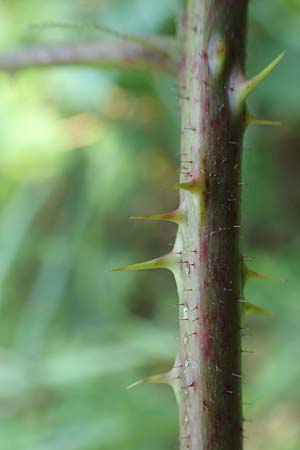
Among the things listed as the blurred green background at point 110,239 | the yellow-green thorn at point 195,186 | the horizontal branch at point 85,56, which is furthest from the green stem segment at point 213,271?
the blurred green background at point 110,239

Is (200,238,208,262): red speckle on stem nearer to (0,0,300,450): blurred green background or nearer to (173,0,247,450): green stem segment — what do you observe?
(173,0,247,450): green stem segment

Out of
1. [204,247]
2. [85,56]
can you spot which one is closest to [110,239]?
[85,56]

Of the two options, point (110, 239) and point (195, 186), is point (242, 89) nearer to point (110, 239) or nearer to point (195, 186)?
point (195, 186)

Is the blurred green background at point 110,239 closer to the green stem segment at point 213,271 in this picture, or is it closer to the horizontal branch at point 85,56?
the horizontal branch at point 85,56

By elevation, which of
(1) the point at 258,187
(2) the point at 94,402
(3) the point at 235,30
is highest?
(3) the point at 235,30

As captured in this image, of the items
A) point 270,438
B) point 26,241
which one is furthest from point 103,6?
point 270,438

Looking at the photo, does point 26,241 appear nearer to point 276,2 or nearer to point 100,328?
point 100,328
